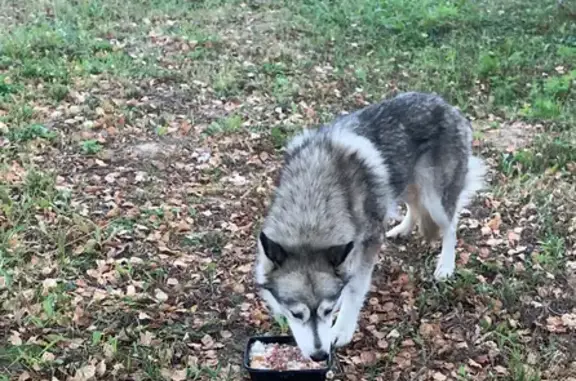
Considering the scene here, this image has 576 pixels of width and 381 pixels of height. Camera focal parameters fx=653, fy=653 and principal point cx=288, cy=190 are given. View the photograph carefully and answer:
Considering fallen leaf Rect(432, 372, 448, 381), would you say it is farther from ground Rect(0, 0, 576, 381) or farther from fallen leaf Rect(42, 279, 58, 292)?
fallen leaf Rect(42, 279, 58, 292)

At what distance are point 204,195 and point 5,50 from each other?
4.09 m

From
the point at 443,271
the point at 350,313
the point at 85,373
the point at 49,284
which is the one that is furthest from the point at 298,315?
the point at 49,284

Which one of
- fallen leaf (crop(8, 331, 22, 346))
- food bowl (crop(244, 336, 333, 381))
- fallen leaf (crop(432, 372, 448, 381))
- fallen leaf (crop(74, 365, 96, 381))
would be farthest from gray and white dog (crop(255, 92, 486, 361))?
fallen leaf (crop(8, 331, 22, 346))

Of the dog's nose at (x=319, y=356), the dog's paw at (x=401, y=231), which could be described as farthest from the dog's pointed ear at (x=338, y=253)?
the dog's paw at (x=401, y=231)

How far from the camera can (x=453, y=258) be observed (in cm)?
507

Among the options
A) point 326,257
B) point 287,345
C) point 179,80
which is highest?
point 326,257

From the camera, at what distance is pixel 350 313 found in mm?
4355

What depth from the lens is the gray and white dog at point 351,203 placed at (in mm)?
3615

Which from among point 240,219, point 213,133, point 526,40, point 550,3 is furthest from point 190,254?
point 550,3

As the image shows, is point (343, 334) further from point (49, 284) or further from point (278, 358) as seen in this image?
point (49, 284)

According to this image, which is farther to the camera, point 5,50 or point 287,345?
point 5,50

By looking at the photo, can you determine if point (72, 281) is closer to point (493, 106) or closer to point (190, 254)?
point (190, 254)

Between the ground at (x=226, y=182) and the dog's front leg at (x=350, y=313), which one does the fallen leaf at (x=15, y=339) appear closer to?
the ground at (x=226, y=182)

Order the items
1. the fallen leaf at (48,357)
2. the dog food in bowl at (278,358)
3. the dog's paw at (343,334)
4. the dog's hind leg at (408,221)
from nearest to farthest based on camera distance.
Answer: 1. the dog food in bowl at (278,358)
2. the fallen leaf at (48,357)
3. the dog's paw at (343,334)
4. the dog's hind leg at (408,221)
